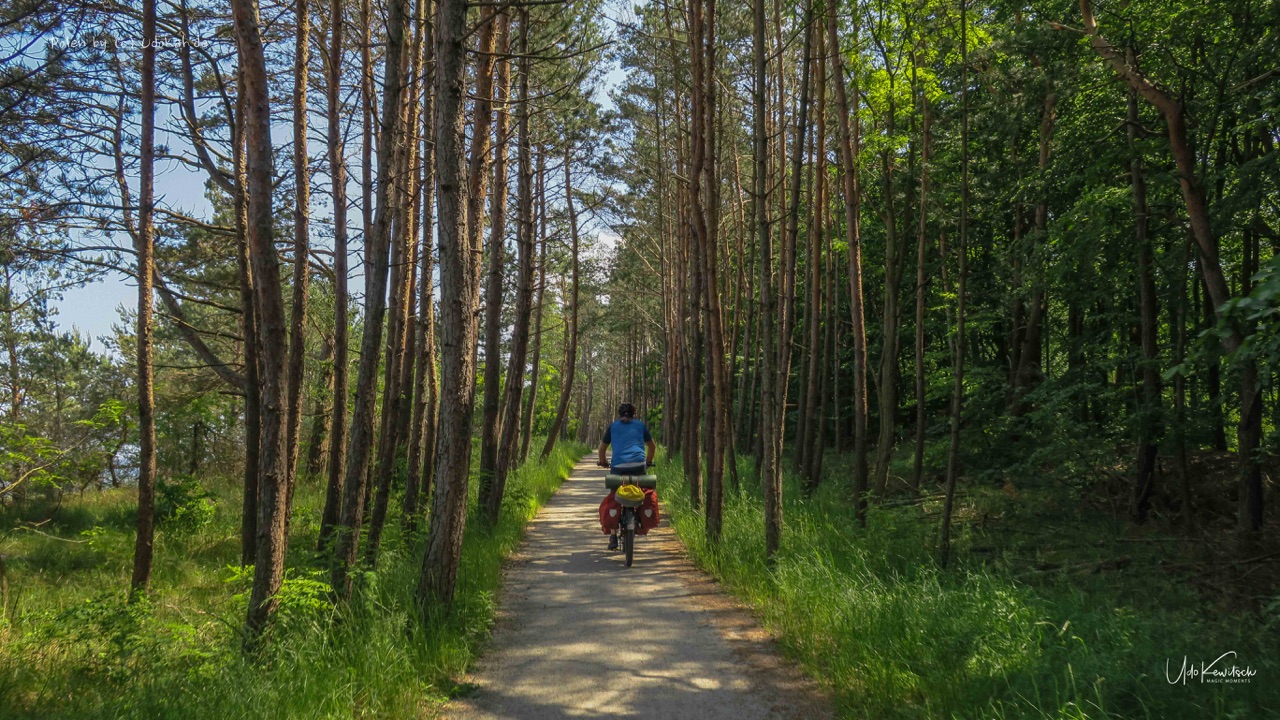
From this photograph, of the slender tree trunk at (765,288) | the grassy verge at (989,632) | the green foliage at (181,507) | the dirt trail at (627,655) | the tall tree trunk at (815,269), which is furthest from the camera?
the green foliage at (181,507)

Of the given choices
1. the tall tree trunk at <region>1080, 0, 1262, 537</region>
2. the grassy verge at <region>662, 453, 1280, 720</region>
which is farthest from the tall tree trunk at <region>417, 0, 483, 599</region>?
the tall tree trunk at <region>1080, 0, 1262, 537</region>

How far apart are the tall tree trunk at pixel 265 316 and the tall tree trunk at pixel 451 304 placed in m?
1.10

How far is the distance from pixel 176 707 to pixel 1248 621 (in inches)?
302

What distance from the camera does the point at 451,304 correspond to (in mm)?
5543

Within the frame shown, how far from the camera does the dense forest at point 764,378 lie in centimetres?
→ 487

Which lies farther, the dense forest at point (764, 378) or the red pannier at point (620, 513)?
the red pannier at point (620, 513)

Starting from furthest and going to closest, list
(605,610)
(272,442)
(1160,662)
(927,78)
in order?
1. (927,78)
2. (605,610)
3. (272,442)
4. (1160,662)

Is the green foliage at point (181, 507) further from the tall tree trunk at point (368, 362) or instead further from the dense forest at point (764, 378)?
the tall tree trunk at point (368, 362)

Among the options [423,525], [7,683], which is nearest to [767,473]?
[423,525]

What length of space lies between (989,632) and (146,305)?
34.7ft

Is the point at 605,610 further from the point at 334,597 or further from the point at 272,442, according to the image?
the point at 272,442

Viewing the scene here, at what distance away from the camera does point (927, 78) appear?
8.56m

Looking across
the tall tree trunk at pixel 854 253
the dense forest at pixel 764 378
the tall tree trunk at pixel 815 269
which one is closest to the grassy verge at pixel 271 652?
the dense forest at pixel 764 378

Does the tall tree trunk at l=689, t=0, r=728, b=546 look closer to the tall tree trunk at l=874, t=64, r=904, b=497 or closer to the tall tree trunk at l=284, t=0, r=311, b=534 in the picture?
the tall tree trunk at l=874, t=64, r=904, b=497
